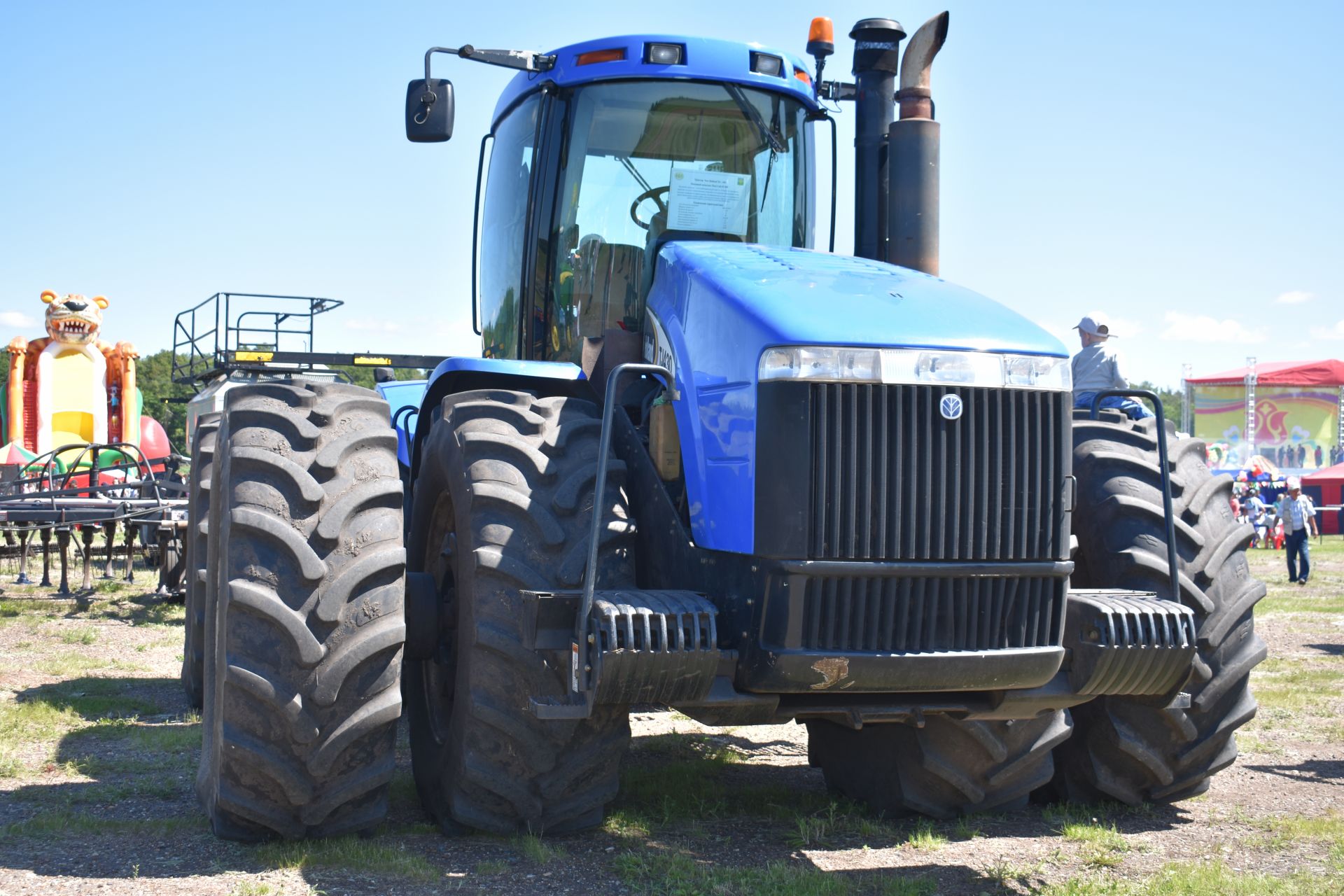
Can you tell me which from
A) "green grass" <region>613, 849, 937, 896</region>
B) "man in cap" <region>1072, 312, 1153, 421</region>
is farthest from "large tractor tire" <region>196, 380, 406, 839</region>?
"man in cap" <region>1072, 312, 1153, 421</region>

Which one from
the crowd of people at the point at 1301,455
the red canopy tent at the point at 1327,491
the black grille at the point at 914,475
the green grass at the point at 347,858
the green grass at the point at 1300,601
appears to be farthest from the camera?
the crowd of people at the point at 1301,455

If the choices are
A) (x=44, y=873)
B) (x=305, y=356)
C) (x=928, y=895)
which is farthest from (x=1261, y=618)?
(x=44, y=873)

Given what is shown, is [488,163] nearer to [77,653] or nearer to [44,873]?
[44,873]

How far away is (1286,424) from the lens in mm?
54500

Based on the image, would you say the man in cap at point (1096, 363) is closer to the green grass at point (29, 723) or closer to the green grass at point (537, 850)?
the green grass at point (537, 850)

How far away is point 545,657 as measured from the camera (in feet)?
14.4

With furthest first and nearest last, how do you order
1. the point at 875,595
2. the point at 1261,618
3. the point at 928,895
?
the point at 1261,618 < the point at 928,895 < the point at 875,595

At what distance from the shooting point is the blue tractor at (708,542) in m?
4.02

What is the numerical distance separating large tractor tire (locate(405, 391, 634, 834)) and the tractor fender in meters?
0.55

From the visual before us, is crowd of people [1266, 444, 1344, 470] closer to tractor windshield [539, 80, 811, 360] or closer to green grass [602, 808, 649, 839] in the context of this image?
tractor windshield [539, 80, 811, 360]

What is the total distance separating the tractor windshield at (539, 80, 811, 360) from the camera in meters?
5.75

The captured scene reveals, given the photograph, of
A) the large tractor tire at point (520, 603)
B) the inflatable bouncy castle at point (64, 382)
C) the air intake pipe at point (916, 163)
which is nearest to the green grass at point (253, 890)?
the large tractor tire at point (520, 603)

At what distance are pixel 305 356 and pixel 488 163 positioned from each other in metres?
4.23

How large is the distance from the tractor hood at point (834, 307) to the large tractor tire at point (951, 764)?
1.41m
